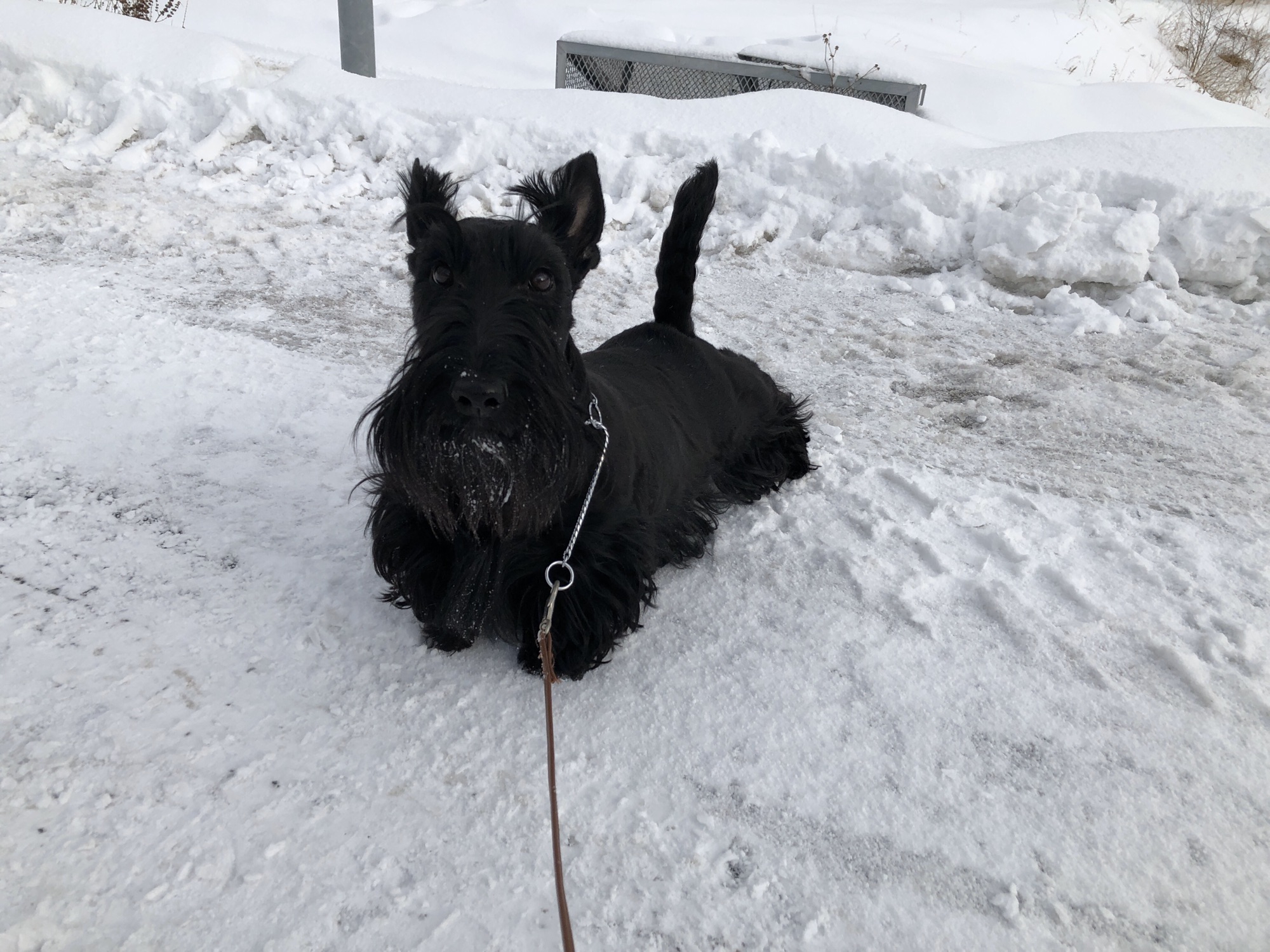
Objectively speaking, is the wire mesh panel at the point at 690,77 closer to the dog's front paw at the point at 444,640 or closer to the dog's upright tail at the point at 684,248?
the dog's upright tail at the point at 684,248

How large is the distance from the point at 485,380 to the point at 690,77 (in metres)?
7.59

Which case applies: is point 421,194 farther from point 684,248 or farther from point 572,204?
point 684,248

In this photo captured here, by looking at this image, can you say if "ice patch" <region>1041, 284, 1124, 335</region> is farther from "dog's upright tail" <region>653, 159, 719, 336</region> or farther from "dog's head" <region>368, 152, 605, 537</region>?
"dog's head" <region>368, 152, 605, 537</region>

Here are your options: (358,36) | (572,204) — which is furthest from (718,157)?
(572,204)

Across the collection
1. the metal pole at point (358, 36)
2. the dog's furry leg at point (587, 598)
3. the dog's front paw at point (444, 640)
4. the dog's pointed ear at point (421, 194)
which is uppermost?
the metal pole at point (358, 36)

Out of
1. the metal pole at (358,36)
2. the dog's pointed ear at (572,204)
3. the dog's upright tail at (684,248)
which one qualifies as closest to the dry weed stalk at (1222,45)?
the metal pole at (358,36)

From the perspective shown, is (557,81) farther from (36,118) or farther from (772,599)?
(772,599)

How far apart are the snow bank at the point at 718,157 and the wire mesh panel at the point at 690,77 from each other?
4.79 feet

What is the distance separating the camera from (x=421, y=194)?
2041mm

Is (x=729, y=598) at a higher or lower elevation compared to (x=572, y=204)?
lower

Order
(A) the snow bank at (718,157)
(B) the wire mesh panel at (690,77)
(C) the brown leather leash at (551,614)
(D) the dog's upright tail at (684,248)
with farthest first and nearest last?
1. (B) the wire mesh panel at (690,77)
2. (A) the snow bank at (718,157)
3. (D) the dog's upright tail at (684,248)
4. (C) the brown leather leash at (551,614)

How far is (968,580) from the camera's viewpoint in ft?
8.23

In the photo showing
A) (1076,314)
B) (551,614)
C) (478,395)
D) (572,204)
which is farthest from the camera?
(1076,314)

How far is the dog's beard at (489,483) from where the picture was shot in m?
1.66
